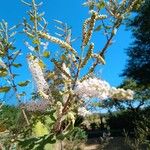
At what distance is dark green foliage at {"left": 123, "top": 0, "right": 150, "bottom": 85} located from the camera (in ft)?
128

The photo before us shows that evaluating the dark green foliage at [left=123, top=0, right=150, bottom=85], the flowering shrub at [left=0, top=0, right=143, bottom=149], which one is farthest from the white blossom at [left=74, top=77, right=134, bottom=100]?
the dark green foliage at [left=123, top=0, right=150, bottom=85]

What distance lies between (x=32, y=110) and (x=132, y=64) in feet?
129

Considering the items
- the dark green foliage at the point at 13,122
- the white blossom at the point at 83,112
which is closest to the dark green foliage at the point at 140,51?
the dark green foliage at the point at 13,122

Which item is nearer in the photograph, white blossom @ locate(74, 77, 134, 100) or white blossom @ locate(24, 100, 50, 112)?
white blossom @ locate(74, 77, 134, 100)

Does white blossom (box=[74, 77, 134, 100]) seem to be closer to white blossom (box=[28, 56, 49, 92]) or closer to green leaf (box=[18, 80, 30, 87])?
white blossom (box=[28, 56, 49, 92])

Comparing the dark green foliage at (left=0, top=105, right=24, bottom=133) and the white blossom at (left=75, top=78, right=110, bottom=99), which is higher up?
the dark green foliage at (left=0, top=105, right=24, bottom=133)

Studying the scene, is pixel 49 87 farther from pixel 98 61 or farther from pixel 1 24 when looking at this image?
pixel 1 24

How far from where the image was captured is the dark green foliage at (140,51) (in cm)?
3909

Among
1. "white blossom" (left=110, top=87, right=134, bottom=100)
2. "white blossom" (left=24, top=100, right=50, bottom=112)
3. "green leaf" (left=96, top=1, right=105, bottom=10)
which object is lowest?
"white blossom" (left=110, top=87, right=134, bottom=100)

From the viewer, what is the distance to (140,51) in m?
40.9

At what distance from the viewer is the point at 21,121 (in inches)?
99.6

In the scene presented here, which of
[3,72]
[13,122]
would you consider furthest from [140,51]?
[3,72]

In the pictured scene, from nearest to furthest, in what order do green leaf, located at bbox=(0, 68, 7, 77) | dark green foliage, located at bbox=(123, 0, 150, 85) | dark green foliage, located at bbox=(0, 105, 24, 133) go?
green leaf, located at bbox=(0, 68, 7, 77) → dark green foliage, located at bbox=(0, 105, 24, 133) → dark green foliage, located at bbox=(123, 0, 150, 85)

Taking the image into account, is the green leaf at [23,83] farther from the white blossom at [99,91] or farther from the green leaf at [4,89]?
the white blossom at [99,91]
